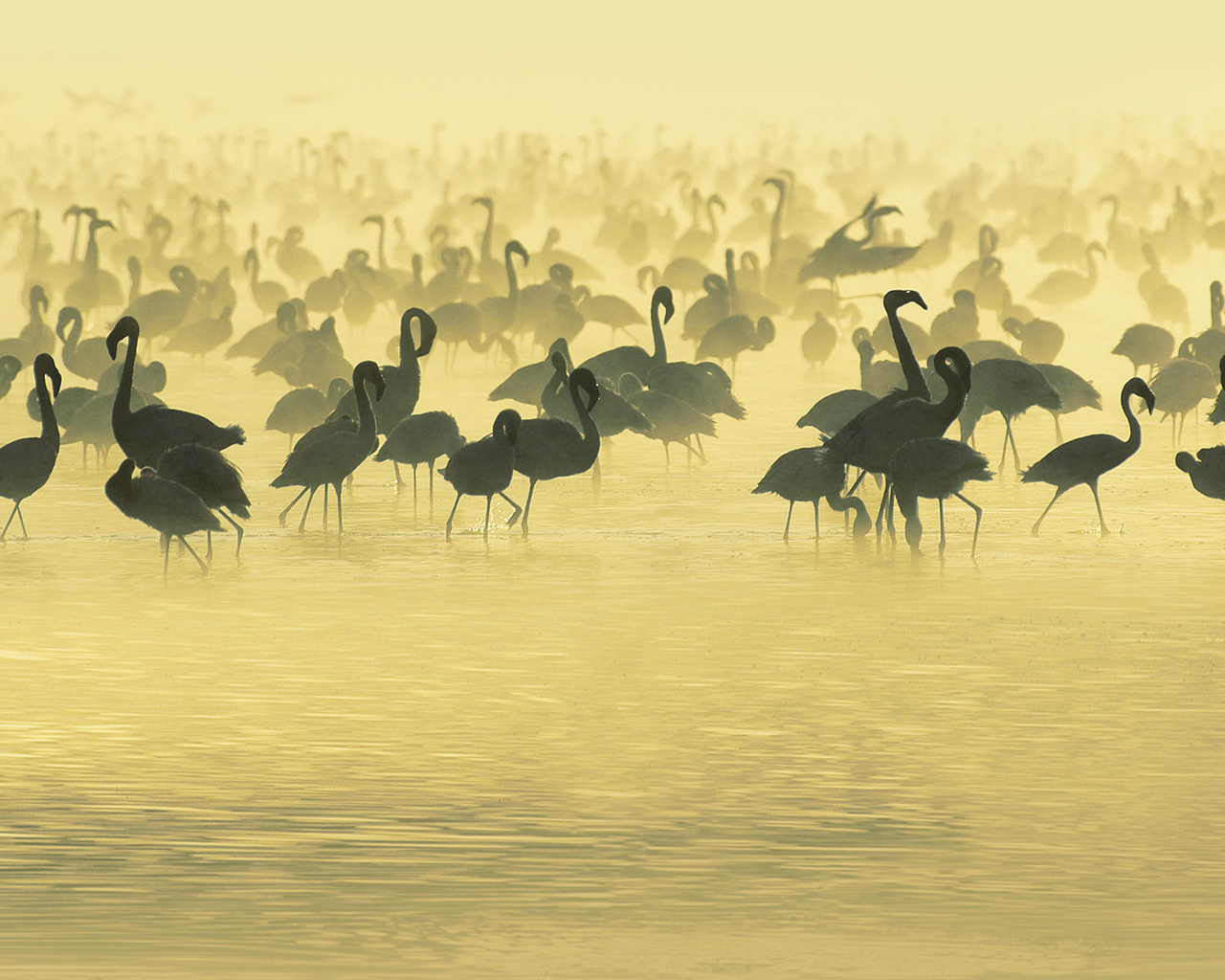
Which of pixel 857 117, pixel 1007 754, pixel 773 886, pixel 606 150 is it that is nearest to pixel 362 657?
pixel 1007 754

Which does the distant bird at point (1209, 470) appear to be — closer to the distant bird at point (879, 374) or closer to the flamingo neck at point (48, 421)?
the distant bird at point (879, 374)

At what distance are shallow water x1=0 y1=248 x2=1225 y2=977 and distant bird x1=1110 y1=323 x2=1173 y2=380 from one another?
25.7 feet

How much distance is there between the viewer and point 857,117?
90312mm

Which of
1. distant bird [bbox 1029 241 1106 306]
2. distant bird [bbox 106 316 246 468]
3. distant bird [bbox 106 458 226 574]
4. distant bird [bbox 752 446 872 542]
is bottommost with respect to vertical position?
distant bird [bbox 106 458 226 574]

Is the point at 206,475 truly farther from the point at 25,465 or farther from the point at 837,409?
the point at 837,409

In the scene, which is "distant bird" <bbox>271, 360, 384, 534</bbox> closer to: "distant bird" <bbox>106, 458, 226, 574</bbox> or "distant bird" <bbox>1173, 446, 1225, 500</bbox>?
"distant bird" <bbox>106, 458, 226, 574</bbox>

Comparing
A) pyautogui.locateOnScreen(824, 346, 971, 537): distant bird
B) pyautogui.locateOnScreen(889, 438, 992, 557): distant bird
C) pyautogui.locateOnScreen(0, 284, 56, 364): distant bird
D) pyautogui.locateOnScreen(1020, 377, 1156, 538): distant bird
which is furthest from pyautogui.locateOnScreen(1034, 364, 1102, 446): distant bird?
pyautogui.locateOnScreen(0, 284, 56, 364): distant bird

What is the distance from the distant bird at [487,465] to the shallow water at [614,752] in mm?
347

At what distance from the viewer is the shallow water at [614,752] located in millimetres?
6105

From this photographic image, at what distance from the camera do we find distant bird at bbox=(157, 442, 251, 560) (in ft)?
41.5

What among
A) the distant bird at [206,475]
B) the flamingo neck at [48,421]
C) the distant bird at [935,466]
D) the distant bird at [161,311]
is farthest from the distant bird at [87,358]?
the distant bird at [935,466]

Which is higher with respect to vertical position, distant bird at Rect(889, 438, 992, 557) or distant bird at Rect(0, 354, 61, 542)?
distant bird at Rect(889, 438, 992, 557)

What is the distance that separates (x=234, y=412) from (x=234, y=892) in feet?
Result: 50.1

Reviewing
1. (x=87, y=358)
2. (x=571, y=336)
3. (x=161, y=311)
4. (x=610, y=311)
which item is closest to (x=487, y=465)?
(x=87, y=358)
